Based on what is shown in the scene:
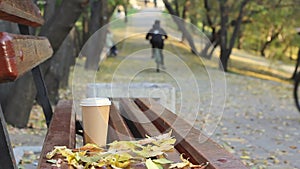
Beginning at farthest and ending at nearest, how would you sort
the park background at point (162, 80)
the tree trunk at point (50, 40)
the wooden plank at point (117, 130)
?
the tree trunk at point (50, 40), the park background at point (162, 80), the wooden plank at point (117, 130)

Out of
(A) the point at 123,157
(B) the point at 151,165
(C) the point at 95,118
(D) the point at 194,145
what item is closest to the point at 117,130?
(C) the point at 95,118

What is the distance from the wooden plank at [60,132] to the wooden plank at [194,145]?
514mm

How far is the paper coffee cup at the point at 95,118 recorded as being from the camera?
2839 millimetres

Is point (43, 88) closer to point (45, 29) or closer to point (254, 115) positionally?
point (45, 29)

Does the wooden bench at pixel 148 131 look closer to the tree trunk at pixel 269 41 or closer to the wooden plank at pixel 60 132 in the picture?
the wooden plank at pixel 60 132

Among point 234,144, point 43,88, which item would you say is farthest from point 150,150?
point 234,144

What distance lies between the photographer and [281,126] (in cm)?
985

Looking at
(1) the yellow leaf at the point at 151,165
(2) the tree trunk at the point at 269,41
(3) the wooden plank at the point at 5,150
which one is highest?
(3) the wooden plank at the point at 5,150

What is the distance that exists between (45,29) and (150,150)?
19.2 feet

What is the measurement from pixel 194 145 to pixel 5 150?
0.84 m

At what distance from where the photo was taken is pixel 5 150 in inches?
81.0

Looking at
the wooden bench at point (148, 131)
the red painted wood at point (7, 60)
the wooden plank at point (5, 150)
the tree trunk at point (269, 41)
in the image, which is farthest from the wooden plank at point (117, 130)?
the tree trunk at point (269, 41)

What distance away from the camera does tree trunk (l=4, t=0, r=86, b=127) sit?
7.66 metres

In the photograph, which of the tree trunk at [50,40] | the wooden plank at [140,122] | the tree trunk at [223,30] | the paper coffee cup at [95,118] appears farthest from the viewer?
the tree trunk at [223,30]
